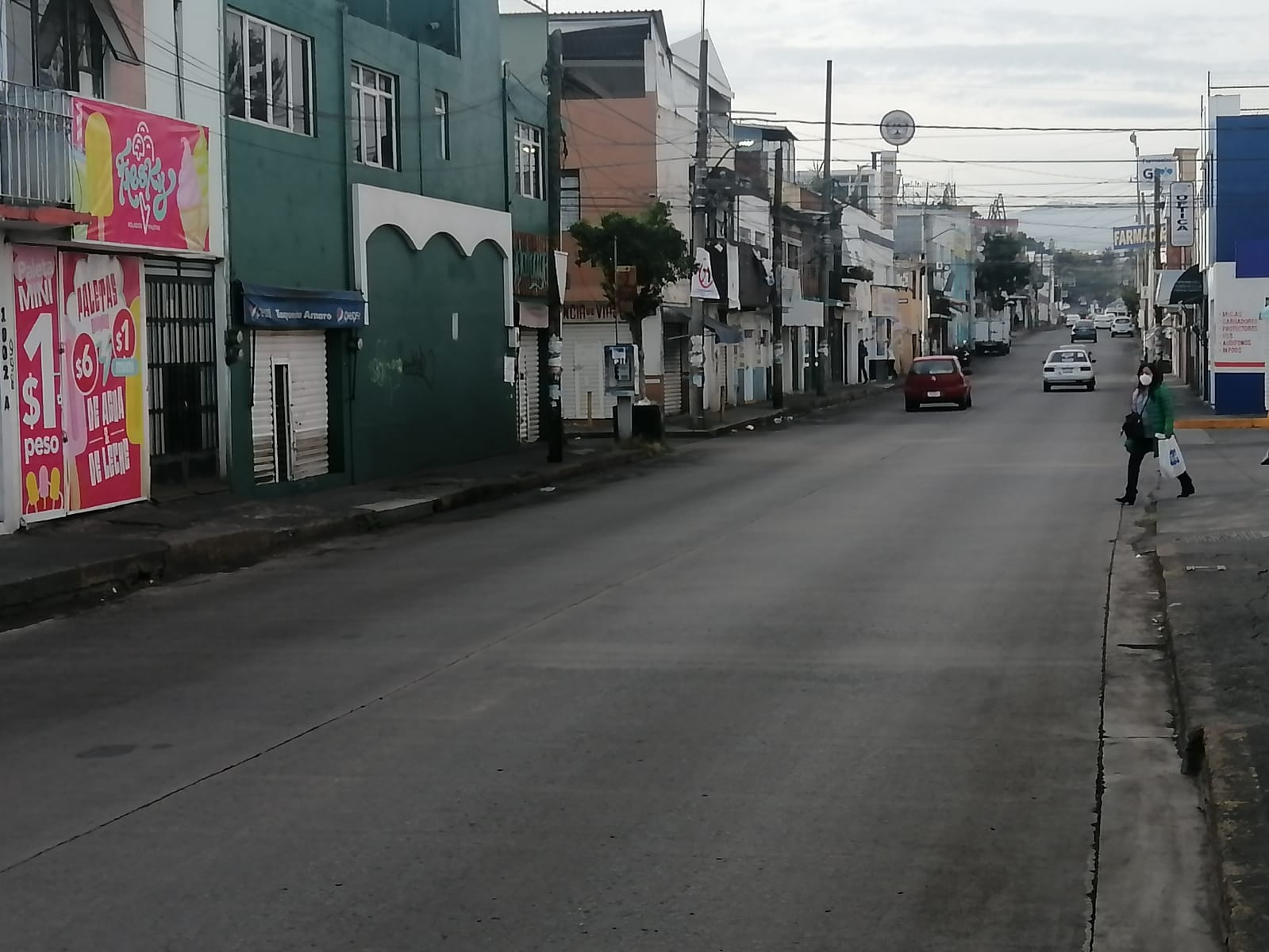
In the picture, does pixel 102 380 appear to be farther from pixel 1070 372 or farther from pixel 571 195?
pixel 1070 372

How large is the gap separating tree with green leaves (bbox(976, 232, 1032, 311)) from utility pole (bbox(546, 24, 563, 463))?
4074 inches

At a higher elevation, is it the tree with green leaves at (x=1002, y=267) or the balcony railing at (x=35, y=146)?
the tree with green leaves at (x=1002, y=267)

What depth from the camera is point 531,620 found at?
1253 centimetres

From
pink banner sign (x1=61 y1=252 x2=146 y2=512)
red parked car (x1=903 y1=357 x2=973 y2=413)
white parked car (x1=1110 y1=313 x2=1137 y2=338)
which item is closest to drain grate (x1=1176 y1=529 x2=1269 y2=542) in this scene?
pink banner sign (x1=61 y1=252 x2=146 y2=512)

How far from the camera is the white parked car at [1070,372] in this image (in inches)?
2389

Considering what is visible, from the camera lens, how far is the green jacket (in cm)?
2097

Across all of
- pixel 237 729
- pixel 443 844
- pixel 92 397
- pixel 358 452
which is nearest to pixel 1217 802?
pixel 443 844

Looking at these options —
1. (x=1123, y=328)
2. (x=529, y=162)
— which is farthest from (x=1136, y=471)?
(x=1123, y=328)

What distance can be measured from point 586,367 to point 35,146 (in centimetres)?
2683

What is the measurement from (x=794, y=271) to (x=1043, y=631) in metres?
53.6

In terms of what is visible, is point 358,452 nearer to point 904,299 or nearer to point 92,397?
point 92,397

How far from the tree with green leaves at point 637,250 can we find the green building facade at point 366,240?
17.2 feet

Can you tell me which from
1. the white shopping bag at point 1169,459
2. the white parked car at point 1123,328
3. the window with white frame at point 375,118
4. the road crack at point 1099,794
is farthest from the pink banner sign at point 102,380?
the white parked car at point 1123,328

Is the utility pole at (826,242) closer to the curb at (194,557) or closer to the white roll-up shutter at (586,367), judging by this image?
the white roll-up shutter at (586,367)
